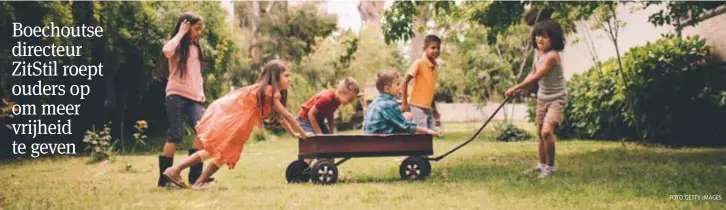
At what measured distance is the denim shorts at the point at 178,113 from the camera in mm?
5969

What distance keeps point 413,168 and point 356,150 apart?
24.7 inches

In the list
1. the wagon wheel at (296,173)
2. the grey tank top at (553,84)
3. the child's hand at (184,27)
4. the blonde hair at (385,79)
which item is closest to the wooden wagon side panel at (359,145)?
the wagon wheel at (296,173)

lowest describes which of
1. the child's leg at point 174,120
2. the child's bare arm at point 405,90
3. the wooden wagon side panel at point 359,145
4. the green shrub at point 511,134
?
the green shrub at point 511,134

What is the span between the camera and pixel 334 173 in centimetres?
607

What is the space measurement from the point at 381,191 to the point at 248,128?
4.14 feet

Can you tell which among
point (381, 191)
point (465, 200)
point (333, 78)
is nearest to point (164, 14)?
point (381, 191)

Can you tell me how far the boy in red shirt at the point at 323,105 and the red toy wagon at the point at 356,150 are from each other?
69 cm

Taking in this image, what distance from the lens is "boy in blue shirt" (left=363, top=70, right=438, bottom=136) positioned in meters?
6.49

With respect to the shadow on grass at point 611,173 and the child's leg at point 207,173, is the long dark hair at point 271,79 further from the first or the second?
the shadow on grass at point 611,173

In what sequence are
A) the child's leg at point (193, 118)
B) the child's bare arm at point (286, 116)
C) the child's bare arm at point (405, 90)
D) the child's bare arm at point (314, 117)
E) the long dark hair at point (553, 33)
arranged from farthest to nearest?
the child's bare arm at point (405, 90), the child's bare arm at point (314, 117), the long dark hair at point (553, 33), the child's leg at point (193, 118), the child's bare arm at point (286, 116)

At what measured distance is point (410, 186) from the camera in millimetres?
5766

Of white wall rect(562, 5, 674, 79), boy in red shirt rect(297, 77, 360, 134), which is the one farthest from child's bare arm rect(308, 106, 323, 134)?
white wall rect(562, 5, 674, 79)

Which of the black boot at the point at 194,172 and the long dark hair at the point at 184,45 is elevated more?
the long dark hair at the point at 184,45

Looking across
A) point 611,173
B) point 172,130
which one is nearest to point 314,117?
point 172,130
